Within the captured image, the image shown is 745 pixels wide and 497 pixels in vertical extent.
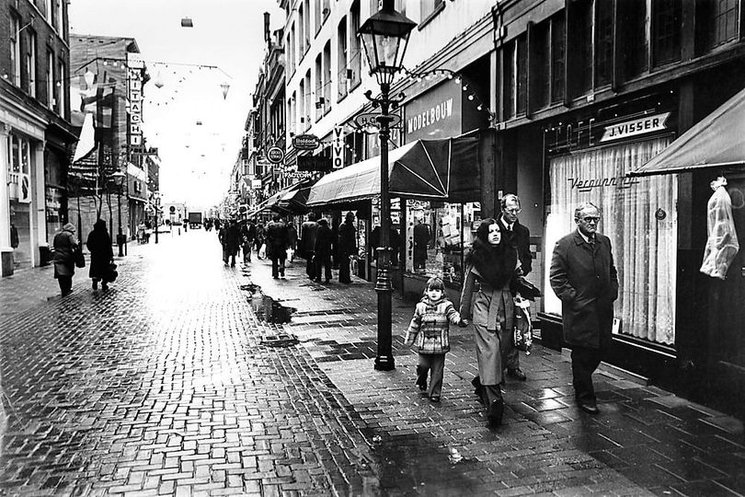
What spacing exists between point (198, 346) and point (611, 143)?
634 cm

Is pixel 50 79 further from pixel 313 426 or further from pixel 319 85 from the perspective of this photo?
pixel 313 426

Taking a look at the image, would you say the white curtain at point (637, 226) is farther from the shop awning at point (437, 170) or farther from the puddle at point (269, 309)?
the puddle at point (269, 309)

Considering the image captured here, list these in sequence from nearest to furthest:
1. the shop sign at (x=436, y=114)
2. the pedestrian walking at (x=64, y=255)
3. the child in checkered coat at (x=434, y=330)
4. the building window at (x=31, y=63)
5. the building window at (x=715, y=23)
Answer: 1. the building window at (x=715, y=23)
2. the child in checkered coat at (x=434, y=330)
3. the shop sign at (x=436, y=114)
4. the pedestrian walking at (x=64, y=255)
5. the building window at (x=31, y=63)

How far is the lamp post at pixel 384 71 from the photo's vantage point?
23.9ft

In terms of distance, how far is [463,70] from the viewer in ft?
38.5

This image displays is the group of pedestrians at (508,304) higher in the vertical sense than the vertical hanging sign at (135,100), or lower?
lower

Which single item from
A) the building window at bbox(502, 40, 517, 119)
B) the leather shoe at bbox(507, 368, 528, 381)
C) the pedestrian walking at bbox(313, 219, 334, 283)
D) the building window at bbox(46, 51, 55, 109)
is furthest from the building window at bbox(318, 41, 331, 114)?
the leather shoe at bbox(507, 368, 528, 381)

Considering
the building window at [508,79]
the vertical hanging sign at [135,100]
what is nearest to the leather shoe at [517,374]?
the building window at [508,79]

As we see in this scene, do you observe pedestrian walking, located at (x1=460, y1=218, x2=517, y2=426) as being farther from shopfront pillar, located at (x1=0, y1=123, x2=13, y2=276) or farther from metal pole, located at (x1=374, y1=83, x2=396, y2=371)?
shopfront pillar, located at (x1=0, y1=123, x2=13, y2=276)

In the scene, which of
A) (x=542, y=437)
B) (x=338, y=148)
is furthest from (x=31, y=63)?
(x=542, y=437)

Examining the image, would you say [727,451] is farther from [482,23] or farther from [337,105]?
[337,105]

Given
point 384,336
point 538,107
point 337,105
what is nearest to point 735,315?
point 384,336

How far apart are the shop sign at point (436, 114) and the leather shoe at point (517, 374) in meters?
5.86

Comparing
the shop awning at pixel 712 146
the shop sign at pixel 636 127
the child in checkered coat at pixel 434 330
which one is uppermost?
the shop sign at pixel 636 127
